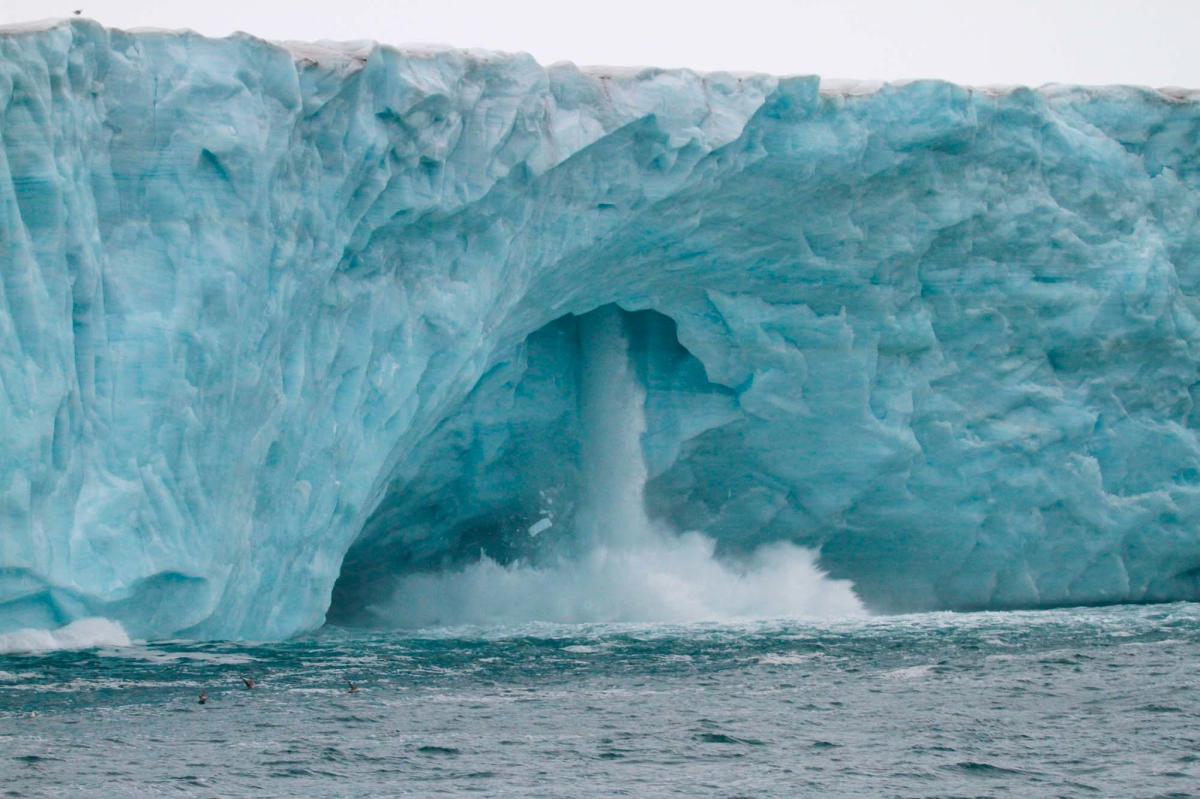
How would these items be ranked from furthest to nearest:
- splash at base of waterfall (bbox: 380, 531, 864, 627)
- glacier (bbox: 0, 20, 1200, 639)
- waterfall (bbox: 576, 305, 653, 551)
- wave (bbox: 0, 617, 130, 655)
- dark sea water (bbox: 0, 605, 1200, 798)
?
waterfall (bbox: 576, 305, 653, 551)
splash at base of waterfall (bbox: 380, 531, 864, 627)
glacier (bbox: 0, 20, 1200, 639)
wave (bbox: 0, 617, 130, 655)
dark sea water (bbox: 0, 605, 1200, 798)

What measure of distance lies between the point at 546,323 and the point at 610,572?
2629 millimetres

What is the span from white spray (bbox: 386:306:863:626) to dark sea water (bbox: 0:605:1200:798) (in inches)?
89.8

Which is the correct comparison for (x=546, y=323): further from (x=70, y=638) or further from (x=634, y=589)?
(x=70, y=638)

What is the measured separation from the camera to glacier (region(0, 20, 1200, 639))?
472 inches

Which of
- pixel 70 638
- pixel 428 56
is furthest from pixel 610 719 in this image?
pixel 428 56

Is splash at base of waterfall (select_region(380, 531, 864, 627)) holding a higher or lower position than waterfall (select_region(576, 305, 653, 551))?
lower

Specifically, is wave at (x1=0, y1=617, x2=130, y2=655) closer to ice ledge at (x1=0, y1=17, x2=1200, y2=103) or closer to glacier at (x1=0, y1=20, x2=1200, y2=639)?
glacier at (x1=0, y1=20, x2=1200, y2=639)

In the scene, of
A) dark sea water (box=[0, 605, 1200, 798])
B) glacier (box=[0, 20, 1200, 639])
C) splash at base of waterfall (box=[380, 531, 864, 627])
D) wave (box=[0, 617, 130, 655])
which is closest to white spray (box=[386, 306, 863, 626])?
splash at base of waterfall (box=[380, 531, 864, 627])

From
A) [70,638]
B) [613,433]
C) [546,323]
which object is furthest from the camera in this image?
[613,433]

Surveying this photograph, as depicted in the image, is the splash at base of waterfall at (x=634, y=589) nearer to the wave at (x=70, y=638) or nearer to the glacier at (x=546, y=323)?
the glacier at (x=546, y=323)

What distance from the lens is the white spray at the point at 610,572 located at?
16688mm

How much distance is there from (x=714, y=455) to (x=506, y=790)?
904 centimetres

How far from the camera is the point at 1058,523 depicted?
57.5 feet

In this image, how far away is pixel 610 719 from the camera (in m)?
10.2
